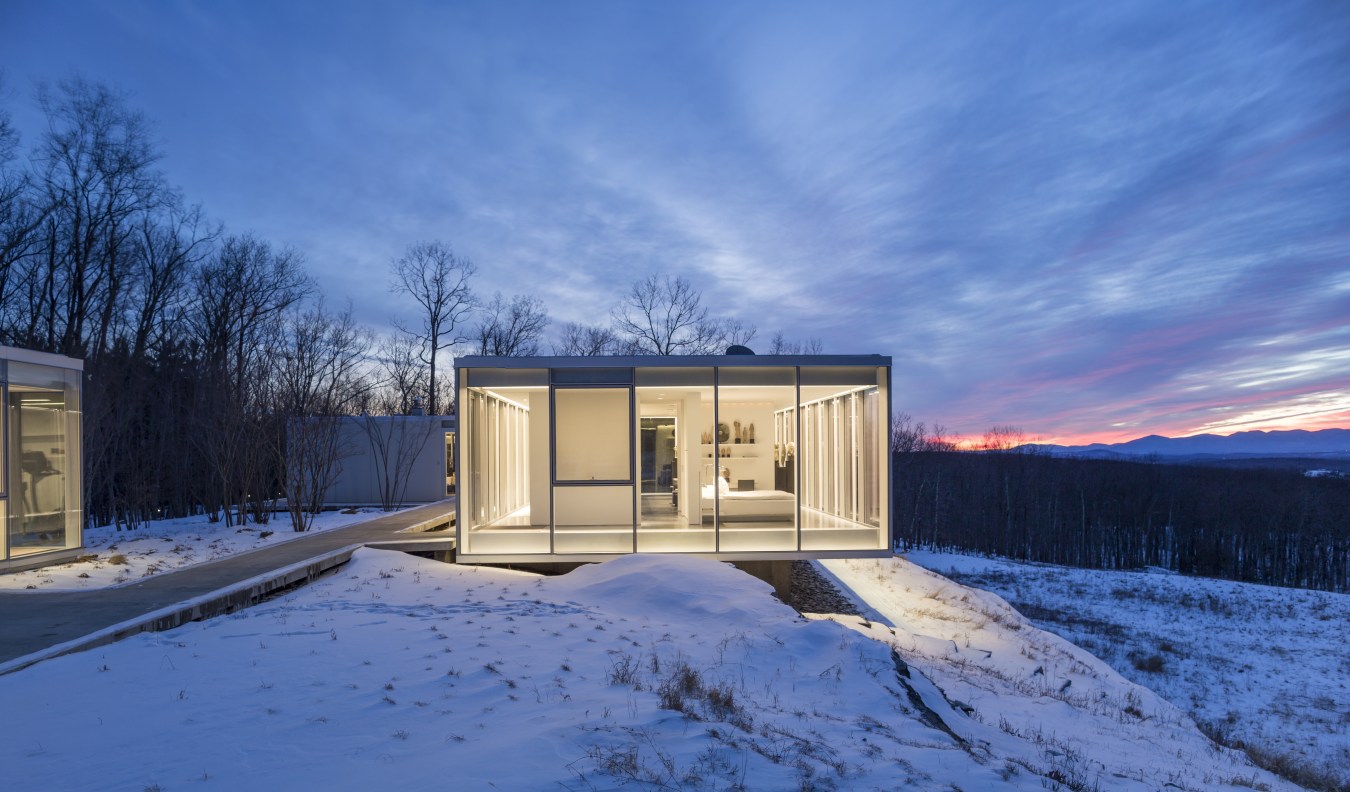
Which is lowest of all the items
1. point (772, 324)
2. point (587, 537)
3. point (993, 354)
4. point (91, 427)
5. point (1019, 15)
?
point (587, 537)

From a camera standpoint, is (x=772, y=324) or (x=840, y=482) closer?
(x=840, y=482)

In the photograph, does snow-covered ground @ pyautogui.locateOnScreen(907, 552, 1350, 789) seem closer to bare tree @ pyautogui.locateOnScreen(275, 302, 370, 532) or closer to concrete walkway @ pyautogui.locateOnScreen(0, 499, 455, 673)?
concrete walkway @ pyautogui.locateOnScreen(0, 499, 455, 673)

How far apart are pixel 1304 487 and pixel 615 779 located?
55.0m

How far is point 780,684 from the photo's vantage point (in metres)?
5.26

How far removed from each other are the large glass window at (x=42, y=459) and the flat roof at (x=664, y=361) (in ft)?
21.0

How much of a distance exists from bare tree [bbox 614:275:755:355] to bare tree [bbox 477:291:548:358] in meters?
3.81

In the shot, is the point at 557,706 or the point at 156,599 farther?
the point at 156,599

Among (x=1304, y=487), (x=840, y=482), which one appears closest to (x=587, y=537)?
(x=840, y=482)

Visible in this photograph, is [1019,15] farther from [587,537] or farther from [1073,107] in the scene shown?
[587,537]

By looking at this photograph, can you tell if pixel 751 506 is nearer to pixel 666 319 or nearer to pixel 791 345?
pixel 666 319

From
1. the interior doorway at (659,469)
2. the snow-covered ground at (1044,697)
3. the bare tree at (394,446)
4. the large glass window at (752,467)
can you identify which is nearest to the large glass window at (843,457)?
the large glass window at (752,467)

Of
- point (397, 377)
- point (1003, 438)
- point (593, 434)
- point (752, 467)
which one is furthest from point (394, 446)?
point (1003, 438)

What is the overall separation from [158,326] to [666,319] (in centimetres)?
1731

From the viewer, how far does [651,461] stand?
1055cm
